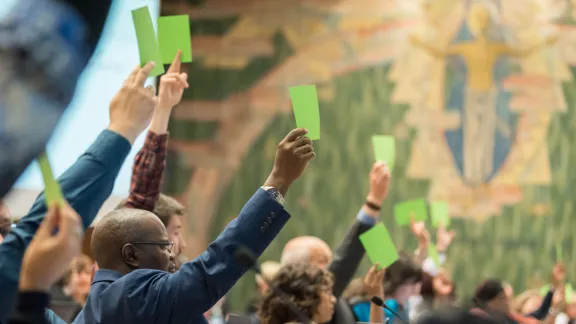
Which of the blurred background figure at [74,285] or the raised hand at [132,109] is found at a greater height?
the raised hand at [132,109]

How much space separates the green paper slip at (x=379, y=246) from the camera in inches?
129

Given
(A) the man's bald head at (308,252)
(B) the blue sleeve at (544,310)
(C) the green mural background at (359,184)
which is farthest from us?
(C) the green mural background at (359,184)

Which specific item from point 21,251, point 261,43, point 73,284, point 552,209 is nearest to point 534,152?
point 552,209

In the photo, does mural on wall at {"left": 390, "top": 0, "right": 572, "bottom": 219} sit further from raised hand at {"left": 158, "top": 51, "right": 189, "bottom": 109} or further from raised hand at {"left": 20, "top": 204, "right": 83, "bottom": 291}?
raised hand at {"left": 20, "top": 204, "right": 83, "bottom": 291}

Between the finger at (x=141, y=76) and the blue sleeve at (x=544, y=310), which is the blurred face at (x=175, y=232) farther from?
the blue sleeve at (x=544, y=310)

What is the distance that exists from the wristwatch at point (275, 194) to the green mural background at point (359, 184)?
791 centimetres

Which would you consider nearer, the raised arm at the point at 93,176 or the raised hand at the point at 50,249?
the raised hand at the point at 50,249

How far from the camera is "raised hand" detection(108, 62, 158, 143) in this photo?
6.04ft

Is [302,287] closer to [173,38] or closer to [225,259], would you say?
[173,38]

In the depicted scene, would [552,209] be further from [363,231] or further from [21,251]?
[21,251]

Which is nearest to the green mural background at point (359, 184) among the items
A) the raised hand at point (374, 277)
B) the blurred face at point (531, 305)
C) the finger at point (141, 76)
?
the blurred face at point (531, 305)

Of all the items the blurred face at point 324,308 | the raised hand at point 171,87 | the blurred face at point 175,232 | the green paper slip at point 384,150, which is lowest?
the blurred face at point 324,308

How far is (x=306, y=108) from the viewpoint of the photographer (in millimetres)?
2387

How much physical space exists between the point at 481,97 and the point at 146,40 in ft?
27.0
